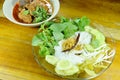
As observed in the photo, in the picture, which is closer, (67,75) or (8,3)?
(67,75)

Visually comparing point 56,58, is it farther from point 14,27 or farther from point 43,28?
point 14,27

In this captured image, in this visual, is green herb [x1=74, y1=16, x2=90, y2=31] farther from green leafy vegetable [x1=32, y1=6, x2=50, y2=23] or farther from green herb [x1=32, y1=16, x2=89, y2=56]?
green leafy vegetable [x1=32, y1=6, x2=50, y2=23]

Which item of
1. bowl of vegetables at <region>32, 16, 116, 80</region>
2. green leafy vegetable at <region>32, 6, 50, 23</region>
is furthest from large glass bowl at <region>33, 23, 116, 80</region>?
green leafy vegetable at <region>32, 6, 50, 23</region>

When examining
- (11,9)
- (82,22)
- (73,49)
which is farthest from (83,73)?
(11,9)

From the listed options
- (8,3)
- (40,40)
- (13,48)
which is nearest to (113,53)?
(40,40)

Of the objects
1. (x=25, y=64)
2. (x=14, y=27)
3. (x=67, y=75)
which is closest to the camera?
(x=67, y=75)

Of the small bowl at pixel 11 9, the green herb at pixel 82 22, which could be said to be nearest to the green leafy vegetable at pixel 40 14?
the small bowl at pixel 11 9
